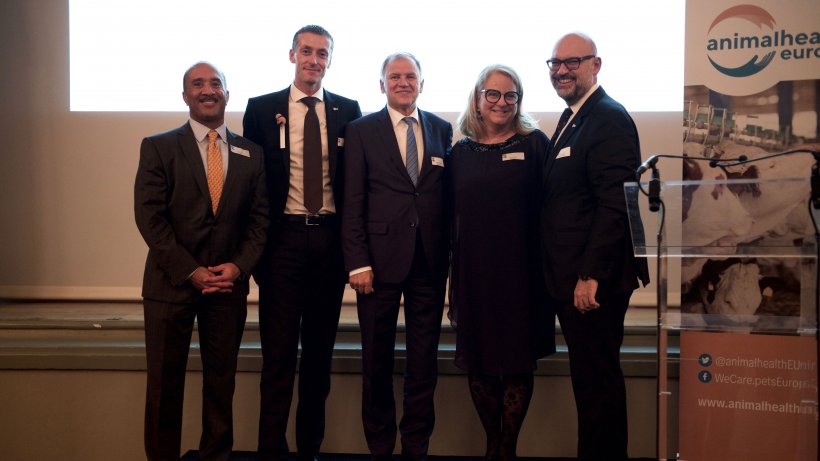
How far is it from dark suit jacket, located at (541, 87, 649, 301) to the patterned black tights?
0.40 meters

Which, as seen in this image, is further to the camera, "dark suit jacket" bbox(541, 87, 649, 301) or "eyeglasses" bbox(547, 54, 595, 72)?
"eyeglasses" bbox(547, 54, 595, 72)

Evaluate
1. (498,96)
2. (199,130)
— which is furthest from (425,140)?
(199,130)

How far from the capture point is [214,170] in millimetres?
2711

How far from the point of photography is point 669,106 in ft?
14.7

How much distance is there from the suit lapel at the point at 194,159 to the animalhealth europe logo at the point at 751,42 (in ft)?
6.67

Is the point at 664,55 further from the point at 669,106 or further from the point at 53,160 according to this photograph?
the point at 53,160

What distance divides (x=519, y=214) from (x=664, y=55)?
2321 millimetres

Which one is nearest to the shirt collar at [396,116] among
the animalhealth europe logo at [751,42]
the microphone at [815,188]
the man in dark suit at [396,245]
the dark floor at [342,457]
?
the man in dark suit at [396,245]

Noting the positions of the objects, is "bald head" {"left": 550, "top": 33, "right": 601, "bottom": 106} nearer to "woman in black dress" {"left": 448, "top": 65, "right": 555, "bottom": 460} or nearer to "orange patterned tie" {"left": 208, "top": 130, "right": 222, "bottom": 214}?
"woman in black dress" {"left": 448, "top": 65, "right": 555, "bottom": 460}

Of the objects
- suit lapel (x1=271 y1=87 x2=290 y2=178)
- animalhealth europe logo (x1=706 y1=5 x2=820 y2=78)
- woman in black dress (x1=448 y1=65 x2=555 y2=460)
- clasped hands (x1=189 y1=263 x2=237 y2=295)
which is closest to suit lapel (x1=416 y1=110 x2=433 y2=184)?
woman in black dress (x1=448 y1=65 x2=555 y2=460)

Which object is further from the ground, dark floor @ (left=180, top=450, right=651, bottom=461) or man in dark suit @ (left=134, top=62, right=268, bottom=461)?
man in dark suit @ (left=134, top=62, right=268, bottom=461)

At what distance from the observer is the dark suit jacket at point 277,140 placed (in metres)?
2.85

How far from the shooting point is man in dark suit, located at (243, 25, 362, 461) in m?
2.81

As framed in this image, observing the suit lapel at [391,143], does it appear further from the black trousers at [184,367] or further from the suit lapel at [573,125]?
the black trousers at [184,367]
